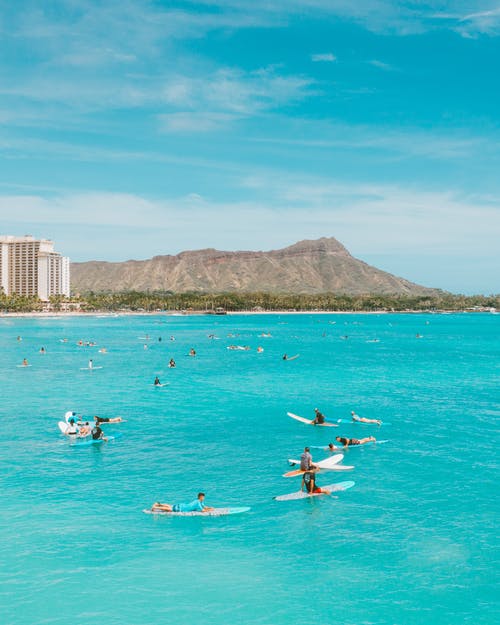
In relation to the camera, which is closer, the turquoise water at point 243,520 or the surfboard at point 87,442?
the turquoise water at point 243,520

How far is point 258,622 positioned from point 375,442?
26.0m

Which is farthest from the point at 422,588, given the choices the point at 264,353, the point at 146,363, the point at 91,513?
the point at 264,353

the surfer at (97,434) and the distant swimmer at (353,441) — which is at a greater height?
the surfer at (97,434)

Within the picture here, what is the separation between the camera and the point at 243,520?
2816cm

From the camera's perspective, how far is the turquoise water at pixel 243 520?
2125cm

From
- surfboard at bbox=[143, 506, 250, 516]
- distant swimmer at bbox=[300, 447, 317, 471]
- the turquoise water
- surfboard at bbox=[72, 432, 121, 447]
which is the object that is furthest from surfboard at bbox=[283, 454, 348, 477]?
surfboard at bbox=[72, 432, 121, 447]

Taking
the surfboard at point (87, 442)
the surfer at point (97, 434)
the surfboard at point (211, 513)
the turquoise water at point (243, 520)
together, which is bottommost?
the turquoise water at point (243, 520)

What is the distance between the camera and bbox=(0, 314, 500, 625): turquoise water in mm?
21250

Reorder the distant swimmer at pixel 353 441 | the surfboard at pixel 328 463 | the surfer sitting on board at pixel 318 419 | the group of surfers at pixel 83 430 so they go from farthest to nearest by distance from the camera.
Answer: the surfer sitting on board at pixel 318 419 → the group of surfers at pixel 83 430 → the distant swimmer at pixel 353 441 → the surfboard at pixel 328 463

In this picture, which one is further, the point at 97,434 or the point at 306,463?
the point at 97,434

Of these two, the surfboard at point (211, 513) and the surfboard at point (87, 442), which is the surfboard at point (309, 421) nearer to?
the surfboard at point (87, 442)

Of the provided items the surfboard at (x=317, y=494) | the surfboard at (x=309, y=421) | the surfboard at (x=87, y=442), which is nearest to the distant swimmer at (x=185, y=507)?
the surfboard at (x=317, y=494)

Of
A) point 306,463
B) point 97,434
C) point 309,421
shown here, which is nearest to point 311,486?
point 306,463

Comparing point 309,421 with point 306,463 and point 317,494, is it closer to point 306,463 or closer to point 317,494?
point 306,463
